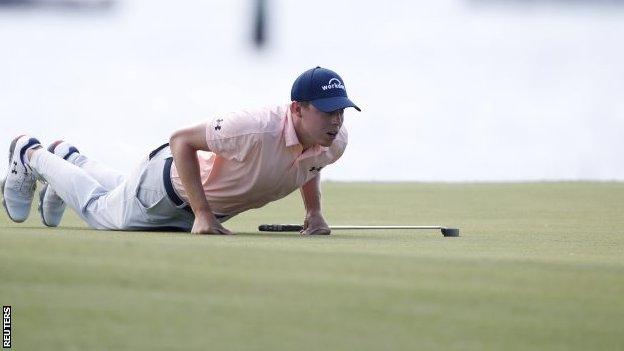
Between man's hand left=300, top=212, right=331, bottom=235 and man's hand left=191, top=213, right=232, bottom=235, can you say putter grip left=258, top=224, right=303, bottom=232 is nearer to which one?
man's hand left=300, top=212, right=331, bottom=235

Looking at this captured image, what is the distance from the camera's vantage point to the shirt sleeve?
3.57 meters

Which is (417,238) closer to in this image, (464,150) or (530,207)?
(530,207)

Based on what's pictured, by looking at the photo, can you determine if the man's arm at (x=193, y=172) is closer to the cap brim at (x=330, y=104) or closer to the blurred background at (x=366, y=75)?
the cap brim at (x=330, y=104)

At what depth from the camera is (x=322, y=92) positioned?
3.52 metres

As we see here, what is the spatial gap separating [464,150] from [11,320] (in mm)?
5351

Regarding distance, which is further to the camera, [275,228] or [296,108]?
[275,228]

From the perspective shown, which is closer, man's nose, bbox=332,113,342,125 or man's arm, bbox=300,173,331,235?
man's nose, bbox=332,113,342,125

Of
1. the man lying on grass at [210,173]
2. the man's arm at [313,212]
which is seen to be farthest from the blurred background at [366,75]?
the man's arm at [313,212]

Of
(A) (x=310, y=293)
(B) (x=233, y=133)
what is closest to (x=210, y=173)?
(B) (x=233, y=133)

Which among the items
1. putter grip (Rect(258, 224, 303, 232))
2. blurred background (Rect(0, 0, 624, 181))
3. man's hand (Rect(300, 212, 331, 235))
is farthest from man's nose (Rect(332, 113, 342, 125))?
blurred background (Rect(0, 0, 624, 181))

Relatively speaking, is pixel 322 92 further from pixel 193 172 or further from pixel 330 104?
pixel 193 172

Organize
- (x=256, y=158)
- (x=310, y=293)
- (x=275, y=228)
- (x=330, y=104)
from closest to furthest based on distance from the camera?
(x=310, y=293) < (x=330, y=104) < (x=256, y=158) < (x=275, y=228)

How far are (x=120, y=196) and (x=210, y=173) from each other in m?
0.42

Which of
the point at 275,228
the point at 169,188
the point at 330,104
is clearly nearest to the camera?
the point at 330,104
